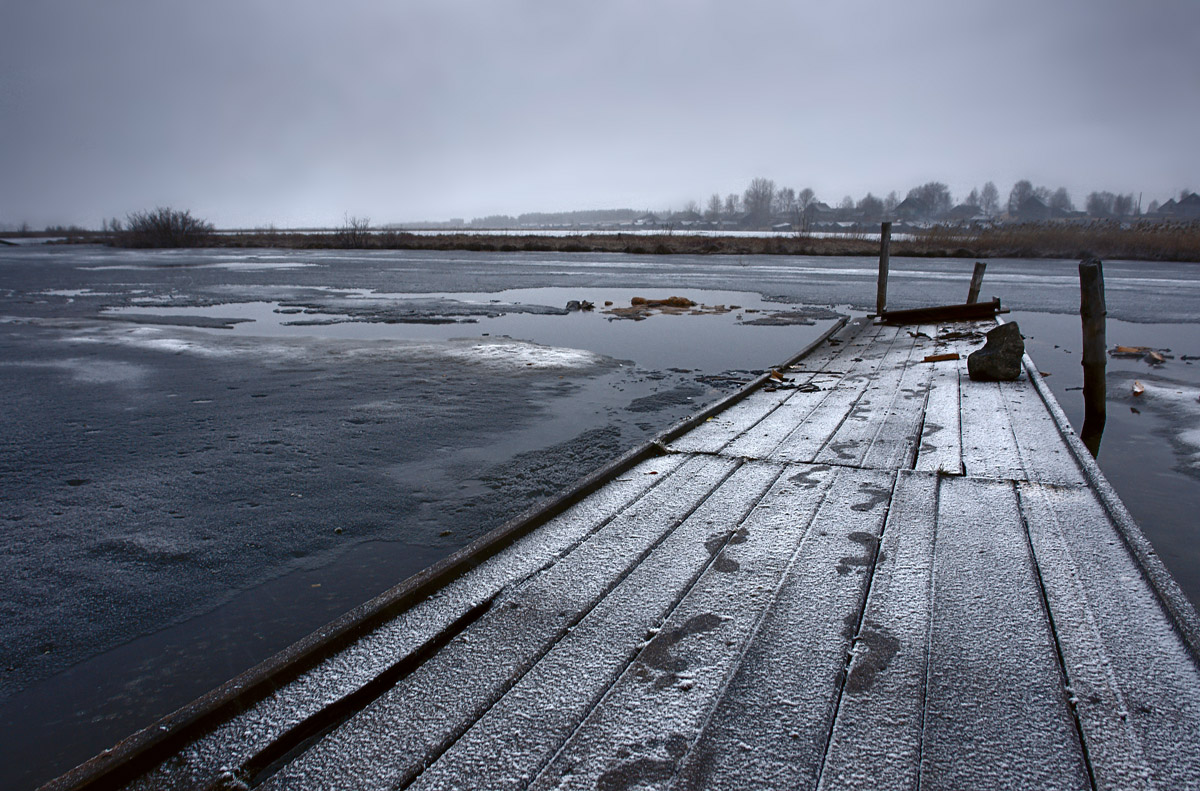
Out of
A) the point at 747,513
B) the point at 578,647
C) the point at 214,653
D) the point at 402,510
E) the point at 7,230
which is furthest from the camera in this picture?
the point at 7,230

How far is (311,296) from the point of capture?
51.2ft

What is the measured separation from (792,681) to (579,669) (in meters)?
0.61

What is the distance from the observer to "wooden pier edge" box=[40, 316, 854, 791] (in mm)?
1629

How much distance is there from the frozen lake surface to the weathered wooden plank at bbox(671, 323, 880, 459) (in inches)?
26.5

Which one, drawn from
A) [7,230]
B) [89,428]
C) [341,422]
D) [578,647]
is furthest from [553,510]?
[7,230]

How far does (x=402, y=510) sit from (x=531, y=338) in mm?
6325

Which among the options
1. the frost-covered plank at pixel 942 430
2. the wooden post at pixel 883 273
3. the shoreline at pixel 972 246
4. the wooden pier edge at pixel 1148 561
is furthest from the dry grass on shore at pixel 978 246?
the wooden pier edge at pixel 1148 561

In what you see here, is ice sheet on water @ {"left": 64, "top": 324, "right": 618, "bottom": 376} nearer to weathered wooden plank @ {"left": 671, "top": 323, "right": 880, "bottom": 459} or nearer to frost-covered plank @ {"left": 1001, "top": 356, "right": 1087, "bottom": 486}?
weathered wooden plank @ {"left": 671, "top": 323, "right": 880, "bottom": 459}

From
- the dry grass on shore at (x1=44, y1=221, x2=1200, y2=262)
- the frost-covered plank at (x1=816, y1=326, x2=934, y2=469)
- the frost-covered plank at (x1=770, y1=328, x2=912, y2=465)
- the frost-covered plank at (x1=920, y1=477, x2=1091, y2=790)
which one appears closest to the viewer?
the frost-covered plank at (x1=920, y1=477, x2=1091, y2=790)

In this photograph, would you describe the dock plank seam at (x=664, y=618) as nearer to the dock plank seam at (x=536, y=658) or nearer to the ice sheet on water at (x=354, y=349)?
the dock plank seam at (x=536, y=658)

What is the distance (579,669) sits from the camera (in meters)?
1.98

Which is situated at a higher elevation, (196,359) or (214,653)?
(196,359)

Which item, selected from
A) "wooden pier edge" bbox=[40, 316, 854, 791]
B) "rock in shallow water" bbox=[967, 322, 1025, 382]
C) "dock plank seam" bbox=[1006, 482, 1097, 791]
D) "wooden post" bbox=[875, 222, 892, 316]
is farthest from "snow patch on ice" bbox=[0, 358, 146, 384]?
"wooden post" bbox=[875, 222, 892, 316]

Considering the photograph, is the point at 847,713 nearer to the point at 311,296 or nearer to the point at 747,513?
the point at 747,513
